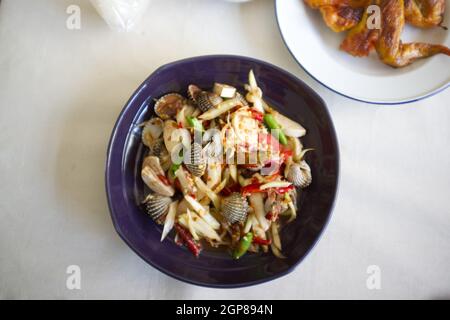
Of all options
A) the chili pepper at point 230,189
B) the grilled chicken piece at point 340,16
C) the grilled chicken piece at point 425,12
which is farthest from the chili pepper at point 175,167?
the grilled chicken piece at point 425,12

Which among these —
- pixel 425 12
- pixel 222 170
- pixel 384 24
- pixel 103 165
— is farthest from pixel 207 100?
pixel 425 12

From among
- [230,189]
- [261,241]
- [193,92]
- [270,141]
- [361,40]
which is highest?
[361,40]

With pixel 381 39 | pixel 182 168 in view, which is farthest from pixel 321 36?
pixel 182 168

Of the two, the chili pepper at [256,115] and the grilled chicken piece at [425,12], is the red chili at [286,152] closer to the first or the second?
the chili pepper at [256,115]

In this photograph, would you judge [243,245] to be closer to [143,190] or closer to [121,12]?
[143,190]

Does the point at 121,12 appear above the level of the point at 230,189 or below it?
above

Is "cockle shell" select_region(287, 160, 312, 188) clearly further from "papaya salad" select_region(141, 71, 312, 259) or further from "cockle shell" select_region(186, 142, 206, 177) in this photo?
"cockle shell" select_region(186, 142, 206, 177)
